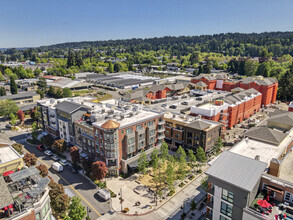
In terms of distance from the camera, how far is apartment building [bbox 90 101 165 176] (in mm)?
55938

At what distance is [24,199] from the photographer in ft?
102

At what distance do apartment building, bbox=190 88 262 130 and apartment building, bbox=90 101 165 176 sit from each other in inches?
812

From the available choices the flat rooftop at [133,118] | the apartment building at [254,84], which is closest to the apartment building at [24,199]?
the flat rooftop at [133,118]

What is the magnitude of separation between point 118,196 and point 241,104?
69401 mm

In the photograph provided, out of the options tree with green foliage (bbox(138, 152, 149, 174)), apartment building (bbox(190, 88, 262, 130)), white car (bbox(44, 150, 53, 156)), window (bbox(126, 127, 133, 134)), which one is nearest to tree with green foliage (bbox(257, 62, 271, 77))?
apartment building (bbox(190, 88, 262, 130))

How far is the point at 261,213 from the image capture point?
30.8 metres

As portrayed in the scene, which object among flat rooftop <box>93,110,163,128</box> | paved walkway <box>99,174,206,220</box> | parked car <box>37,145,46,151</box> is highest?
flat rooftop <box>93,110,163,128</box>

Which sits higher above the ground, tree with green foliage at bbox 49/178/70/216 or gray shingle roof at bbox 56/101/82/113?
gray shingle roof at bbox 56/101/82/113

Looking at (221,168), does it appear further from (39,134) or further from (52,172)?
(39,134)

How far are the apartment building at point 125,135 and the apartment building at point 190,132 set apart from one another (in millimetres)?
5311

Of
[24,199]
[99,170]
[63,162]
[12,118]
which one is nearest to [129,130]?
[99,170]

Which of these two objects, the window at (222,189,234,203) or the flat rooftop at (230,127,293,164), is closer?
the window at (222,189,234,203)

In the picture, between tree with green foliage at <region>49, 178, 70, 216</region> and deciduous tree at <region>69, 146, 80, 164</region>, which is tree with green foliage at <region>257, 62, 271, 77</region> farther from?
tree with green foliage at <region>49, 178, 70, 216</region>

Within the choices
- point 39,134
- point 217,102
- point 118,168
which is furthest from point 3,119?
point 217,102
